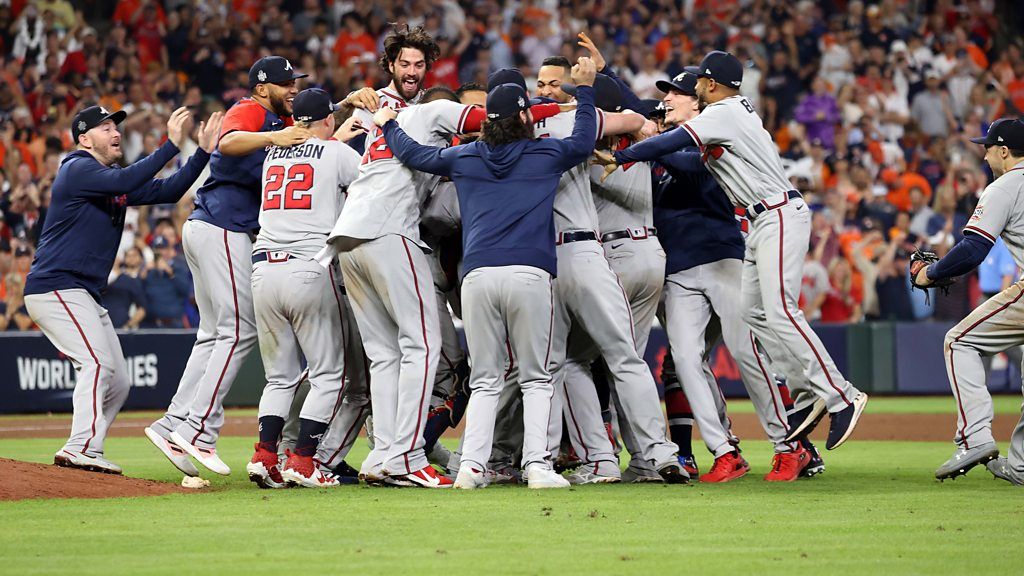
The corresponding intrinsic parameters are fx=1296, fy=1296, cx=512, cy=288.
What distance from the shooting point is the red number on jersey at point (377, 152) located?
779 centimetres

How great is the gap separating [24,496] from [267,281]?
1810 mm

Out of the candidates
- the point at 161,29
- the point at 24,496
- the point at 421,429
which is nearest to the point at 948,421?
the point at 421,429

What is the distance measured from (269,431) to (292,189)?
1.45 m

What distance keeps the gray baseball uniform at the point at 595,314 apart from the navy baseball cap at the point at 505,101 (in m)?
0.47

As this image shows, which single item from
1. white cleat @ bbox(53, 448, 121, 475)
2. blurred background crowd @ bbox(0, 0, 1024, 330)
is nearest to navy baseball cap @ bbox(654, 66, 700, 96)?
white cleat @ bbox(53, 448, 121, 475)

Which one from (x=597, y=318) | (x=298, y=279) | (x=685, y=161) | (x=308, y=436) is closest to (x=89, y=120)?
(x=298, y=279)

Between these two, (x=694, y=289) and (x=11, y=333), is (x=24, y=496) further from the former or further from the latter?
(x=11, y=333)

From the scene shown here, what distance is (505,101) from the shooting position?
24.2 ft

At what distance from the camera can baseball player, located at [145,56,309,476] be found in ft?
25.8

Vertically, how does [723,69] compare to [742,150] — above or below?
above

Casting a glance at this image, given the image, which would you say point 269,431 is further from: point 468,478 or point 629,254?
point 629,254

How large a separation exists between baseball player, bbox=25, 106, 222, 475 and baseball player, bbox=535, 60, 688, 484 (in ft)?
7.45

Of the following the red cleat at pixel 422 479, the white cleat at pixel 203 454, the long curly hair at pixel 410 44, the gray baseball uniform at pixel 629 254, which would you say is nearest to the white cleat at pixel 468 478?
the red cleat at pixel 422 479

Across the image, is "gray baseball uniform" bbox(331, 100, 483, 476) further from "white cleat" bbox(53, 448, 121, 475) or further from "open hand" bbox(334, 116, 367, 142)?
"white cleat" bbox(53, 448, 121, 475)
